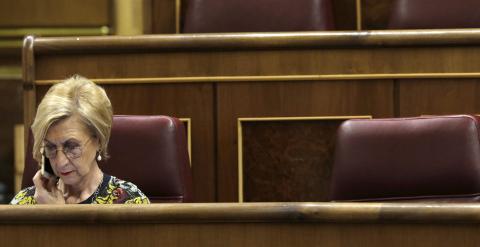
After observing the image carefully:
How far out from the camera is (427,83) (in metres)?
0.84

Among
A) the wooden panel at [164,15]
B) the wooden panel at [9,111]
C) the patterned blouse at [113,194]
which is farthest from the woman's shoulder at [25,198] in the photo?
the wooden panel at [9,111]

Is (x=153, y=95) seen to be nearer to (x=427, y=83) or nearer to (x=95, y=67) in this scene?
(x=95, y=67)

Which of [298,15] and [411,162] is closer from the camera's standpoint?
[411,162]

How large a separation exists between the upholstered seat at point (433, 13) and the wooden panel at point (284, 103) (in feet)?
0.58

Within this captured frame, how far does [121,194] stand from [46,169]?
5cm

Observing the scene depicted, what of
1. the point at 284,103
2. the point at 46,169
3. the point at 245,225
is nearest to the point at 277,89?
the point at 284,103

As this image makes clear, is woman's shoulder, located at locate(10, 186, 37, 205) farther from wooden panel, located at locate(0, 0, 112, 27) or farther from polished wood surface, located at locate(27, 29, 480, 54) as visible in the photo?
wooden panel, located at locate(0, 0, 112, 27)

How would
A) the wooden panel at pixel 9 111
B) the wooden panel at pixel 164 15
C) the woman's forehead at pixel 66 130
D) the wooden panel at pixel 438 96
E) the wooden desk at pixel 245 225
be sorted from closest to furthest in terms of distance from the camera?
the wooden desk at pixel 245 225
the woman's forehead at pixel 66 130
the wooden panel at pixel 438 96
the wooden panel at pixel 164 15
the wooden panel at pixel 9 111

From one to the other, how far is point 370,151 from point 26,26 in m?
0.69

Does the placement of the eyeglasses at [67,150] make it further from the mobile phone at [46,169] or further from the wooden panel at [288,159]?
the wooden panel at [288,159]

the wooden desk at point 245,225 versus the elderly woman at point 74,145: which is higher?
the elderly woman at point 74,145

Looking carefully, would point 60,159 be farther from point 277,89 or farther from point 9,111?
point 9,111

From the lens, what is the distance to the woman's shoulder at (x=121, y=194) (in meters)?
0.69

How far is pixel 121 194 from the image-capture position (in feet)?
2.28
